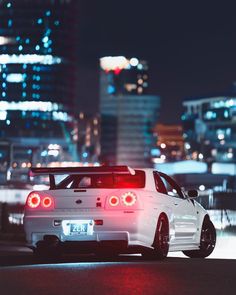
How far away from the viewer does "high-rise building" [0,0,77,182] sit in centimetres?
16362

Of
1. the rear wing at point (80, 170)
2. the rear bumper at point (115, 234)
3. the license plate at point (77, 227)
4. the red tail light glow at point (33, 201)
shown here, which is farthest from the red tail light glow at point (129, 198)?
the red tail light glow at point (33, 201)

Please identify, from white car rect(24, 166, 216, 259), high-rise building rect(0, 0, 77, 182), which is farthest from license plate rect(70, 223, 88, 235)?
high-rise building rect(0, 0, 77, 182)

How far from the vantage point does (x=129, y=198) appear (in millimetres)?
12898

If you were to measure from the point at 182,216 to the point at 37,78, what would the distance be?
6787 inches

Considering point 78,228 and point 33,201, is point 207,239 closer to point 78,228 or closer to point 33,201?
point 78,228

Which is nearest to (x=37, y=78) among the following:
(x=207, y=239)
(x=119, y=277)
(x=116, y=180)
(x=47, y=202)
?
(x=207, y=239)

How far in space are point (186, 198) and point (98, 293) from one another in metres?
5.72

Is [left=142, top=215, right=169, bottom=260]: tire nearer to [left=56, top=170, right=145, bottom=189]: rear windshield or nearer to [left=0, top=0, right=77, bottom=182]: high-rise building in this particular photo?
[left=56, top=170, right=145, bottom=189]: rear windshield

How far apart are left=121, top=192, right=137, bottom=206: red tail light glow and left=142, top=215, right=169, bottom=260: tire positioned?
0.58m

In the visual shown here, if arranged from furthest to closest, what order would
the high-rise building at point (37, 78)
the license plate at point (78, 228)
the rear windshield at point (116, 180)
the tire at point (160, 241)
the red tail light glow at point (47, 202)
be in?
the high-rise building at point (37, 78) → the rear windshield at point (116, 180) → the red tail light glow at point (47, 202) → the tire at point (160, 241) → the license plate at point (78, 228)

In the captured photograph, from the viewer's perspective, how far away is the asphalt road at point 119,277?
9.31 metres

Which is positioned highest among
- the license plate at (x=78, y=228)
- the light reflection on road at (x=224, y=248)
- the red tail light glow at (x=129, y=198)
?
the red tail light glow at (x=129, y=198)

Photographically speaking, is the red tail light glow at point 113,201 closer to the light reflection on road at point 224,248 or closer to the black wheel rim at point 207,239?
the black wheel rim at point 207,239

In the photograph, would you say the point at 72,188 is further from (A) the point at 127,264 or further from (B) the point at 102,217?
(A) the point at 127,264
